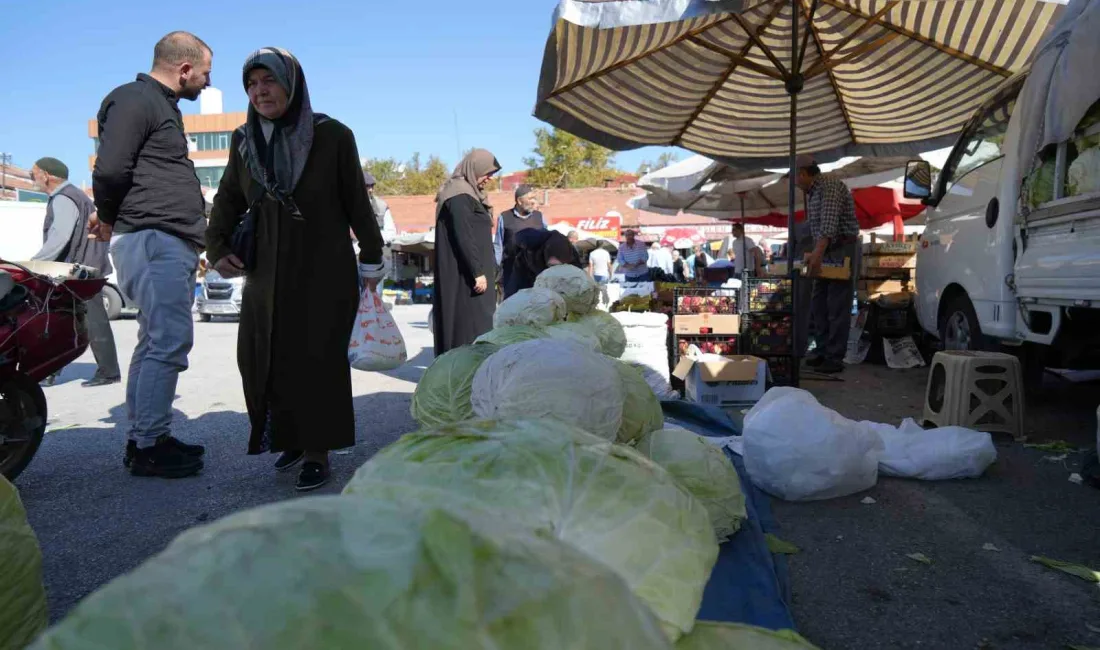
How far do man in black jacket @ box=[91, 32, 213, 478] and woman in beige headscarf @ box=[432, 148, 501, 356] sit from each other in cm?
184

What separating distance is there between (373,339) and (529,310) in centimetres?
90

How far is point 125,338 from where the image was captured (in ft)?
38.7

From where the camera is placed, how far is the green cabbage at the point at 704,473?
246cm

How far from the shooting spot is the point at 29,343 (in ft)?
12.4

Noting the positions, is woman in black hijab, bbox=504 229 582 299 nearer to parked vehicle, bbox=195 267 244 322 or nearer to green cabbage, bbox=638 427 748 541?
green cabbage, bbox=638 427 748 541

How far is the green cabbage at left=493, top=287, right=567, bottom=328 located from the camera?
411 centimetres

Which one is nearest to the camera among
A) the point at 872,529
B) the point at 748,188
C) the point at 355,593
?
the point at 355,593

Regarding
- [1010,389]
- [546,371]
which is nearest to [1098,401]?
[1010,389]

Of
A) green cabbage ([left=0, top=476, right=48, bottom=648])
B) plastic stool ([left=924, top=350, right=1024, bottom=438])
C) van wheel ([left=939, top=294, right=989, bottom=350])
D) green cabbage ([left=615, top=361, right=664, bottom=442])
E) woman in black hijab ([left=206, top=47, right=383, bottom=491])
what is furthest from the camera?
van wheel ([left=939, top=294, right=989, bottom=350])

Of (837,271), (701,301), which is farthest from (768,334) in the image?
(837,271)

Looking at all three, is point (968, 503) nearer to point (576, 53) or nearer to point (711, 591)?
point (711, 591)

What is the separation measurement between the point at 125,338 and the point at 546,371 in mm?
12123

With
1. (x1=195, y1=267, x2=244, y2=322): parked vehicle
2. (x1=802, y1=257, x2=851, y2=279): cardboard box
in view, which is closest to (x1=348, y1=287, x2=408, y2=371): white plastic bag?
(x1=802, y1=257, x2=851, y2=279): cardboard box

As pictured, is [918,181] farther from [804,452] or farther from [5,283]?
[5,283]
